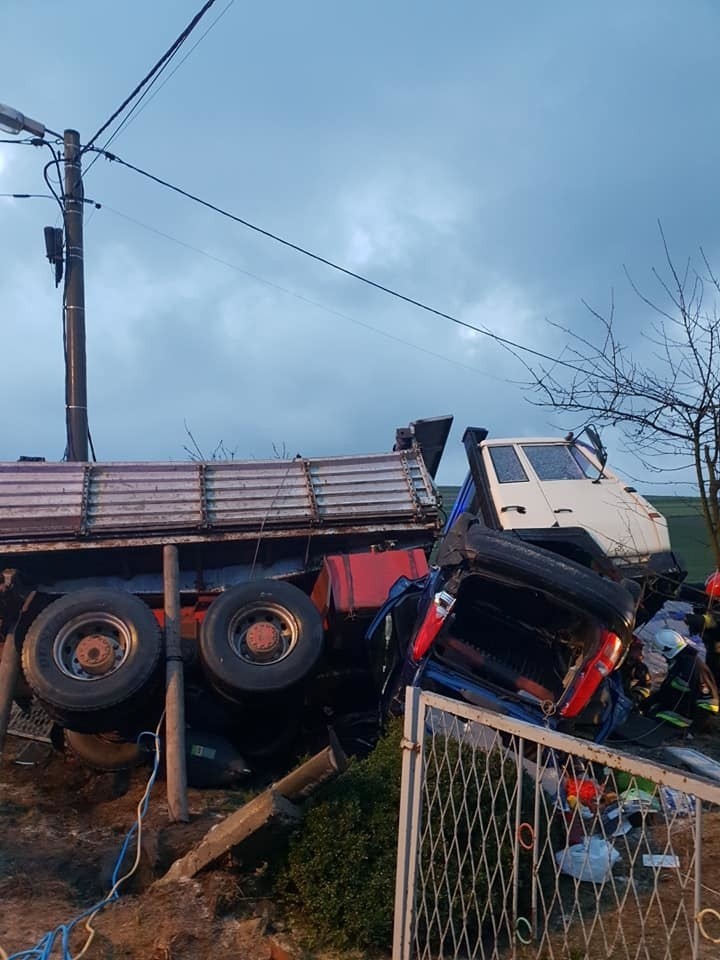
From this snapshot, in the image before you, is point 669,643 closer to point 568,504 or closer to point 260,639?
point 568,504

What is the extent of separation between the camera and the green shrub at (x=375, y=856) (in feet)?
13.4

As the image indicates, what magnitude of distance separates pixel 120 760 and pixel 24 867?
1.86 meters

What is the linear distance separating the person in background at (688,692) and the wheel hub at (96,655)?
202 inches

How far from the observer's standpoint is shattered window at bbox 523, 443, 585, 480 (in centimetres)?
908

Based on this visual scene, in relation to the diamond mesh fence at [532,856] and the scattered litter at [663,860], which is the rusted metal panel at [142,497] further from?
the scattered litter at [663,860]

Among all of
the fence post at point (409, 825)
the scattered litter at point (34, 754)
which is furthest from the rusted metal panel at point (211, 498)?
the fence post at point (409, 825)

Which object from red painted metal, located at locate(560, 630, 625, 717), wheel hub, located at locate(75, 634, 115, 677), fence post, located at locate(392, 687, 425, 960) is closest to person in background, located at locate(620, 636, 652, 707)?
red painted metal, located at locate(560, 630, 625, 717)

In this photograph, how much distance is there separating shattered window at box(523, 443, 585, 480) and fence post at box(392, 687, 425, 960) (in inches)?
234

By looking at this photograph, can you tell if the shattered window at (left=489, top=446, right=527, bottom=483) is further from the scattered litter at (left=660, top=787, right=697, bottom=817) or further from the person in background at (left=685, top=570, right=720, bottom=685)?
the scattered litter at (left=660, top=787, right=697, bottom=817)

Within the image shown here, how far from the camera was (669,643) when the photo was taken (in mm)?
8500

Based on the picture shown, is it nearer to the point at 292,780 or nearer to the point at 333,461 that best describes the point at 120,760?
the point at 292,780

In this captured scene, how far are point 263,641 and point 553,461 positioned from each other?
4.00 metres

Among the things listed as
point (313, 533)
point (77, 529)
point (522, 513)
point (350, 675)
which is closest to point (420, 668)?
point (350, 675)

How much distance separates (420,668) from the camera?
6.23 m
